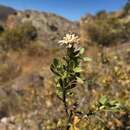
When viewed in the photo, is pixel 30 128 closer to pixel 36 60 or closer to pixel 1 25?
pixel 36 60

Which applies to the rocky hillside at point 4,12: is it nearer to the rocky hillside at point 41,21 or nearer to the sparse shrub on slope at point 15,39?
the rocky hillside at point 41,21

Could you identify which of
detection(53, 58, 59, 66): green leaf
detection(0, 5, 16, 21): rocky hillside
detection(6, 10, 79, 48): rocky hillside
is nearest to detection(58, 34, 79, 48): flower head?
detection(53, 58, 59, 66): green leaf

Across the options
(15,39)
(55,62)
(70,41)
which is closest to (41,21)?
(15,39)

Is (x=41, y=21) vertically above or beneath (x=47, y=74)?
above

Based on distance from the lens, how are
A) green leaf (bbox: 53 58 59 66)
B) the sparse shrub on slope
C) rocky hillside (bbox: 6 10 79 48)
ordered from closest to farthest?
green leaf (bbox: 53 58 59 66) < the sparse shrub on slope < rocky hillside (bbox: 6 10 79 48)

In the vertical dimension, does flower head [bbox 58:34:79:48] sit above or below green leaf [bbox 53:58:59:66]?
above

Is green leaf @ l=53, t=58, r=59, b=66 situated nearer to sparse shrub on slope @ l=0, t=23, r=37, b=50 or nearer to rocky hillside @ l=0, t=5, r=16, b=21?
sparse shrub on slope @ l=0, t=23, r=37, b=50

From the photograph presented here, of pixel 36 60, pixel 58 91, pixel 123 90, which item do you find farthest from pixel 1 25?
pixel 58 91

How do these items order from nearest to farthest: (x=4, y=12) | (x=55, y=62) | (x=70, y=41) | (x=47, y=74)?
(x=70, y=41)
(x=55, y=62)
(x=47, y=74)
(x=4, y=12)

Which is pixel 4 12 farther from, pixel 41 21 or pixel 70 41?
pixel 70 41

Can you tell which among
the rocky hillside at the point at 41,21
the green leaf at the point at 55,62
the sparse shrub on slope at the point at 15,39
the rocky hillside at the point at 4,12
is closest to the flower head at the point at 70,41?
the green leaf at the point at 55,62
